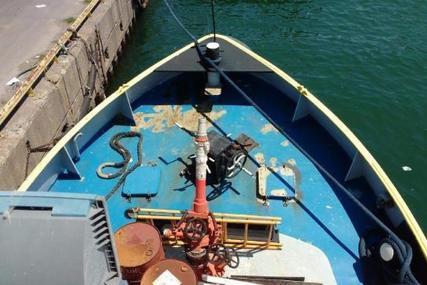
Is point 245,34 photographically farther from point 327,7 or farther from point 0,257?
point 0,257

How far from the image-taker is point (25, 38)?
787 inches

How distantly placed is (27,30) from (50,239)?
1889 cm

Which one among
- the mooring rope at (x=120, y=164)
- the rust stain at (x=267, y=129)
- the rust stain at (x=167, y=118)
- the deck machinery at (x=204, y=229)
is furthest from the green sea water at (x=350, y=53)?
the mooring rope at (x=120, y=164)

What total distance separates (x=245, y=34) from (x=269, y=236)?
20.5m

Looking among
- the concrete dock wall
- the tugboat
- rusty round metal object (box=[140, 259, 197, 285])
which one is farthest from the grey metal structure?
the concrete dock wall

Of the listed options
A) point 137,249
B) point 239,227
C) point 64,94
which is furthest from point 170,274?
point 64,94

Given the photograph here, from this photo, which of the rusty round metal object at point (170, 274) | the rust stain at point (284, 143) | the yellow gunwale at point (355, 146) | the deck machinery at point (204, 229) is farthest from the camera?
the rust stain at point (284, 143)

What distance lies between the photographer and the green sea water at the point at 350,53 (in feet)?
58.5

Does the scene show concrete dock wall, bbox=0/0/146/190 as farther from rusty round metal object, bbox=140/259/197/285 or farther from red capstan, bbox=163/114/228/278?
rusty round metal object, bbox=140/259/197/285

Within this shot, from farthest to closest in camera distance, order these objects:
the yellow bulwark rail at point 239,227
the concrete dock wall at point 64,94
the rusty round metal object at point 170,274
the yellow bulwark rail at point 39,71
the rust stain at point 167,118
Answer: the yellow bulwark rail at point 39,71
the concrete dock wall at point 64,94
the rust stain at point 167,118
the yellow bulwark rail at point 239,227
the rusty round metal object at point 170,274

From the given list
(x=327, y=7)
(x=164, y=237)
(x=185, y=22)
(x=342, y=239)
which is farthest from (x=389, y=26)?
(x=164, y=237)

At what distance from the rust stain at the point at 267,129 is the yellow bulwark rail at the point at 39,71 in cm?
888

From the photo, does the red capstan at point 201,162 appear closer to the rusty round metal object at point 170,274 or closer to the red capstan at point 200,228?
the red capstan at point 200,228

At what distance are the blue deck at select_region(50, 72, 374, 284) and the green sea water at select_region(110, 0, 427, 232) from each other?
6096 millimetres
